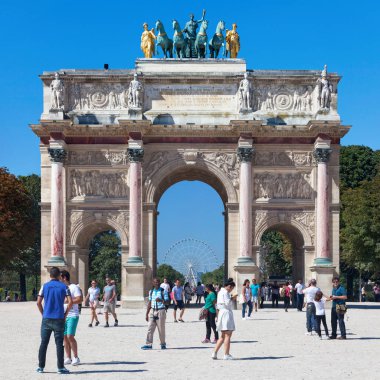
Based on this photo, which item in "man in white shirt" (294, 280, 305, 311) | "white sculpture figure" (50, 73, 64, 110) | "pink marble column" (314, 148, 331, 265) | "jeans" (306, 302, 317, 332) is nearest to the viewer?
"jeans" (306, 302, 317, 332)

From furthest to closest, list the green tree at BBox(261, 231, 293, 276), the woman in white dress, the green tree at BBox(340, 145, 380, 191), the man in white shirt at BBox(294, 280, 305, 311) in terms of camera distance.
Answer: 1. the green tree at BBox(261, 231, 293, 276)
2. the green tree at BBox(340, 145, 380, 191)
3. the man in white shirt at BBox(294, 280, 305, 311)
4. the woman in white dress

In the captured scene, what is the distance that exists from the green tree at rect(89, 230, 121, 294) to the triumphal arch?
5107 centimetres

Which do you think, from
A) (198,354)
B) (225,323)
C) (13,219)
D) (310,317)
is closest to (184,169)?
(13,219)

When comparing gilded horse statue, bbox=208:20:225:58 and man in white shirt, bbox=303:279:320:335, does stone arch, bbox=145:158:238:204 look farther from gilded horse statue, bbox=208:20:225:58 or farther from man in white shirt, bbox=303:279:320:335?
man in white shirt, bbox=303:279:320:335

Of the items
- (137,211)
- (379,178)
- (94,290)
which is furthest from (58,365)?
(379,178)

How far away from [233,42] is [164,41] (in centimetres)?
388

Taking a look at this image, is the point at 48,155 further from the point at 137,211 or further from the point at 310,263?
the point at 310,263

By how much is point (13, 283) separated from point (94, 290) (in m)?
103

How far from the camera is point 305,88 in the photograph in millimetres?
50438

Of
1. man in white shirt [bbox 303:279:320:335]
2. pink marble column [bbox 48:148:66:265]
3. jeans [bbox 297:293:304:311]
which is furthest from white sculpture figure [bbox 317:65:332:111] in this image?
man in white shirt [bbox 303:279:320:335]

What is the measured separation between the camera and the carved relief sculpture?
4910 centimetres

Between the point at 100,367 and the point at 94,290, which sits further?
the point at 94,290

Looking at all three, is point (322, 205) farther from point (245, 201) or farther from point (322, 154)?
point (245, 201)

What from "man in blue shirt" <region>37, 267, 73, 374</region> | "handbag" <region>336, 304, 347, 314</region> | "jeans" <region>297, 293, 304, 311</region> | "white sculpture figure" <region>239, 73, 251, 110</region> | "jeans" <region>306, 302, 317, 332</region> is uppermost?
"white sculpture figure" <region>239, 73, 251, 110</region>
